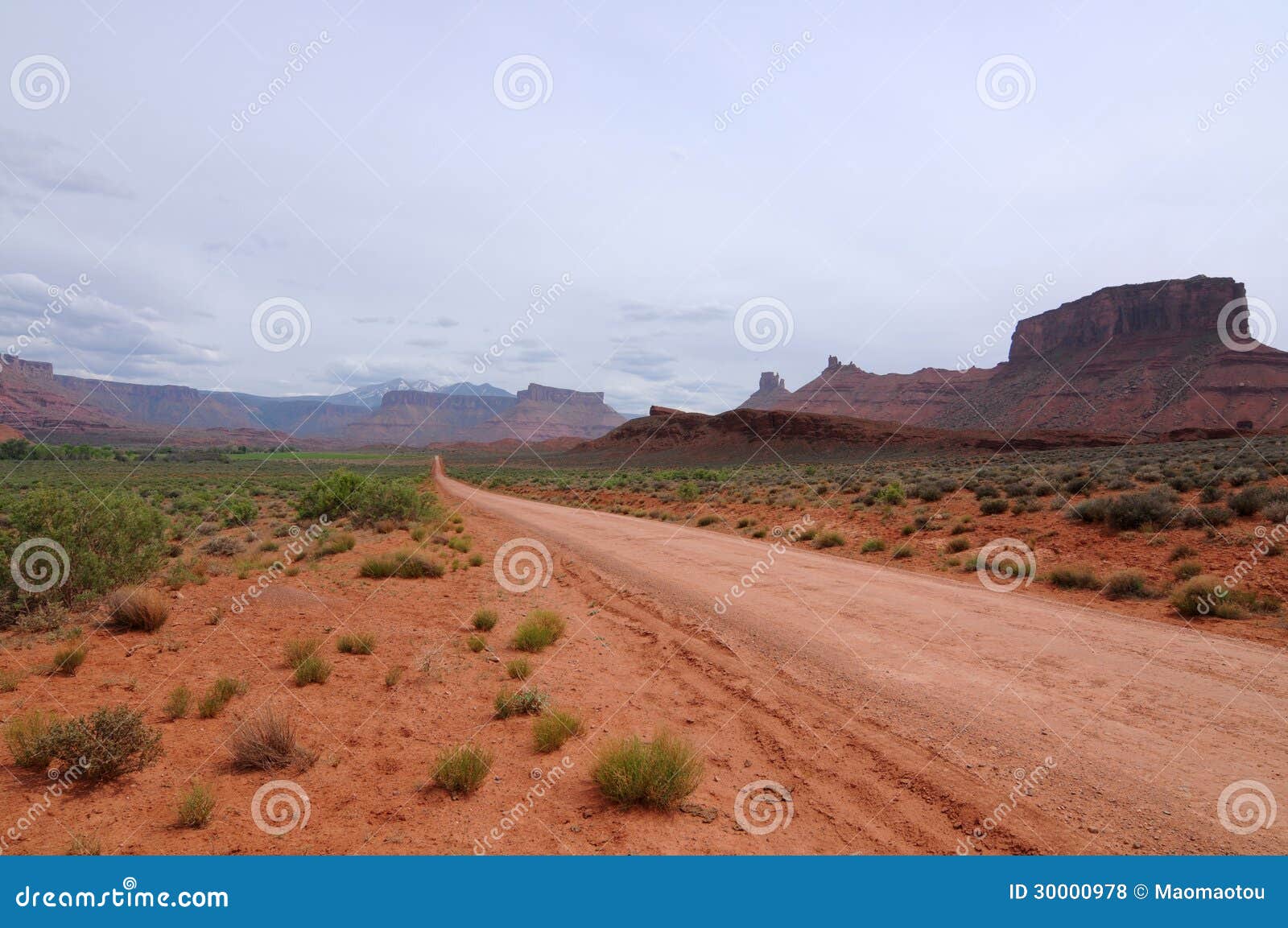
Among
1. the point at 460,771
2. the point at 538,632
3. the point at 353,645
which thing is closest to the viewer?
the point at 460,771

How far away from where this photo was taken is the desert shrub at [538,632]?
898cm

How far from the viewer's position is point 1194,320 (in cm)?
10550

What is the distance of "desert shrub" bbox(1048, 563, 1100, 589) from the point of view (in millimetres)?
12305

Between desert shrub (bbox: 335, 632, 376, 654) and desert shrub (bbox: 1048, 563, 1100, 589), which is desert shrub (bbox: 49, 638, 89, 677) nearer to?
desert shrub (bbox: 335, 632, 376, 654)

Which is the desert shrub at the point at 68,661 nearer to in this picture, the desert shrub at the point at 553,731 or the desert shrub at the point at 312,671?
the desert shrub at the point at 312,671

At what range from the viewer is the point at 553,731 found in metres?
5.86

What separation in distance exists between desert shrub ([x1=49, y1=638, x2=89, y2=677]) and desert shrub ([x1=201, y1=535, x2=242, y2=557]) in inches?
334

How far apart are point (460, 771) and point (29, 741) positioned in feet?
12.4

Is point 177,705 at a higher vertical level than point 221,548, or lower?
higher

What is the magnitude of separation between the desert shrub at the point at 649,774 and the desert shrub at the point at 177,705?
4.60m

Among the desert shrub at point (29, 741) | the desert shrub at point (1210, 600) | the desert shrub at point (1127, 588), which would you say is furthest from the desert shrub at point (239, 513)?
the desert shrub at point (1210, 600)

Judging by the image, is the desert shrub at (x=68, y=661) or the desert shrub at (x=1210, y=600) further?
the desert shrub at (x=1210, y=600)

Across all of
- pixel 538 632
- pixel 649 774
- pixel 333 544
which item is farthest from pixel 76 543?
pixel 649 774

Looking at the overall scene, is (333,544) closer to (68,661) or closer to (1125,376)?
(68,661)
